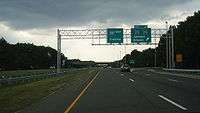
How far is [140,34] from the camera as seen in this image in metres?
71.8

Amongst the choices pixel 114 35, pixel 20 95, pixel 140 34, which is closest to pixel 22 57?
pixel 114 35

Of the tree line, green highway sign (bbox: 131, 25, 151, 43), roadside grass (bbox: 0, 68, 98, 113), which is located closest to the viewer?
roadside grass (bbox: 0, 68, 98, 113)

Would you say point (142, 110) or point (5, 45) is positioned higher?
point (5, 45)

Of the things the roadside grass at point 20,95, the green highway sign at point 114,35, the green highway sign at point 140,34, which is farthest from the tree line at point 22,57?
the roadside grass at point 20,95

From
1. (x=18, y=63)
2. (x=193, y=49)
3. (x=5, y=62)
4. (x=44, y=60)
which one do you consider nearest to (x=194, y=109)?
(x=193, y=49)

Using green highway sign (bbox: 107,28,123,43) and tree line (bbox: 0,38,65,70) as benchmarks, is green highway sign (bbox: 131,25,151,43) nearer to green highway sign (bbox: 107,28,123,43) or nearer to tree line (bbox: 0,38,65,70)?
green highway sign (bbox: 107,28,123,43)

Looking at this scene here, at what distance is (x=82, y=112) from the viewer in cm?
1430

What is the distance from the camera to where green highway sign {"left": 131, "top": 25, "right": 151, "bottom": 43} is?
70.9 metres

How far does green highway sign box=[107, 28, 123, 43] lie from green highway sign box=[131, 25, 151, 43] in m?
2.15

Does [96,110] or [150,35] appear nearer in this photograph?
[96,110]

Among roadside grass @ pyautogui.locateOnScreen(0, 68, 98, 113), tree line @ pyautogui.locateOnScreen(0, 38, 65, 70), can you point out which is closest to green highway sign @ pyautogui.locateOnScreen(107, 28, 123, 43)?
roadside grass @ pyautogui.locateOnScreen(0, 68, 98, 113)

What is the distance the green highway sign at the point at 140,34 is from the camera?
70.9m

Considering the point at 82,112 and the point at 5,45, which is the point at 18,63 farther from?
the point at 82,112

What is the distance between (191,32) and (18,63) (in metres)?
70.1
